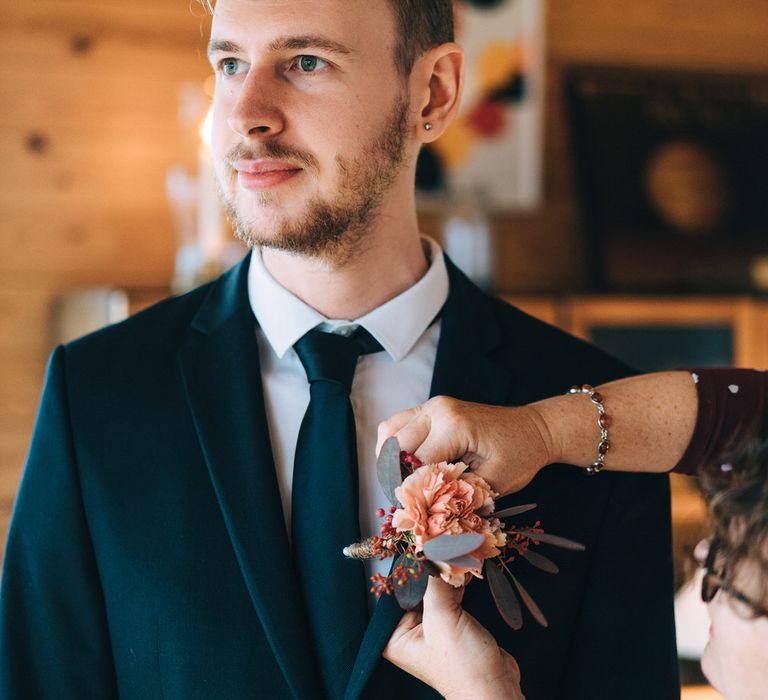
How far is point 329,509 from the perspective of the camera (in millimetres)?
1308

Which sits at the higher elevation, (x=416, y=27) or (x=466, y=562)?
(x=416, y=27)

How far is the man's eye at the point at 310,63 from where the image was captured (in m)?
1.34

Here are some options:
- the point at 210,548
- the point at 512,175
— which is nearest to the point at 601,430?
the point at 210,548

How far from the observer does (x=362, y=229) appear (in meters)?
1.40

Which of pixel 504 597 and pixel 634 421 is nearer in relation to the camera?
pixel 504 597

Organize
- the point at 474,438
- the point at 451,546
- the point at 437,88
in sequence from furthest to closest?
the point at 437,88
the point at 474,438
the point at 451,546

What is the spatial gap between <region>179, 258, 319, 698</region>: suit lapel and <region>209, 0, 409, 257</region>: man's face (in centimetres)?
15

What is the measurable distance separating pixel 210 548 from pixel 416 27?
0.74m

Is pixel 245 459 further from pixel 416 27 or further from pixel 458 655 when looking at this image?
pixel 416 27

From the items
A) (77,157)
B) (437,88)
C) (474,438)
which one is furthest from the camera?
(77,157)

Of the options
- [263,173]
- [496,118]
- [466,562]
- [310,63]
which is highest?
[496,118]

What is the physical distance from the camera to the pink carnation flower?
1.07m

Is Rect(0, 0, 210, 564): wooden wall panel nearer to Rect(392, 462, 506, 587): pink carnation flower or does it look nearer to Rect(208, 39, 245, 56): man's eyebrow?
Rect(208, 39, 245, 56): man's eyebrow

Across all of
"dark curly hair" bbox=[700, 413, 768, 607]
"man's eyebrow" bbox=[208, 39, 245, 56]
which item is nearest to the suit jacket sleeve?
"man's eyebrow" bbox=[208, 39, 245, 56]
